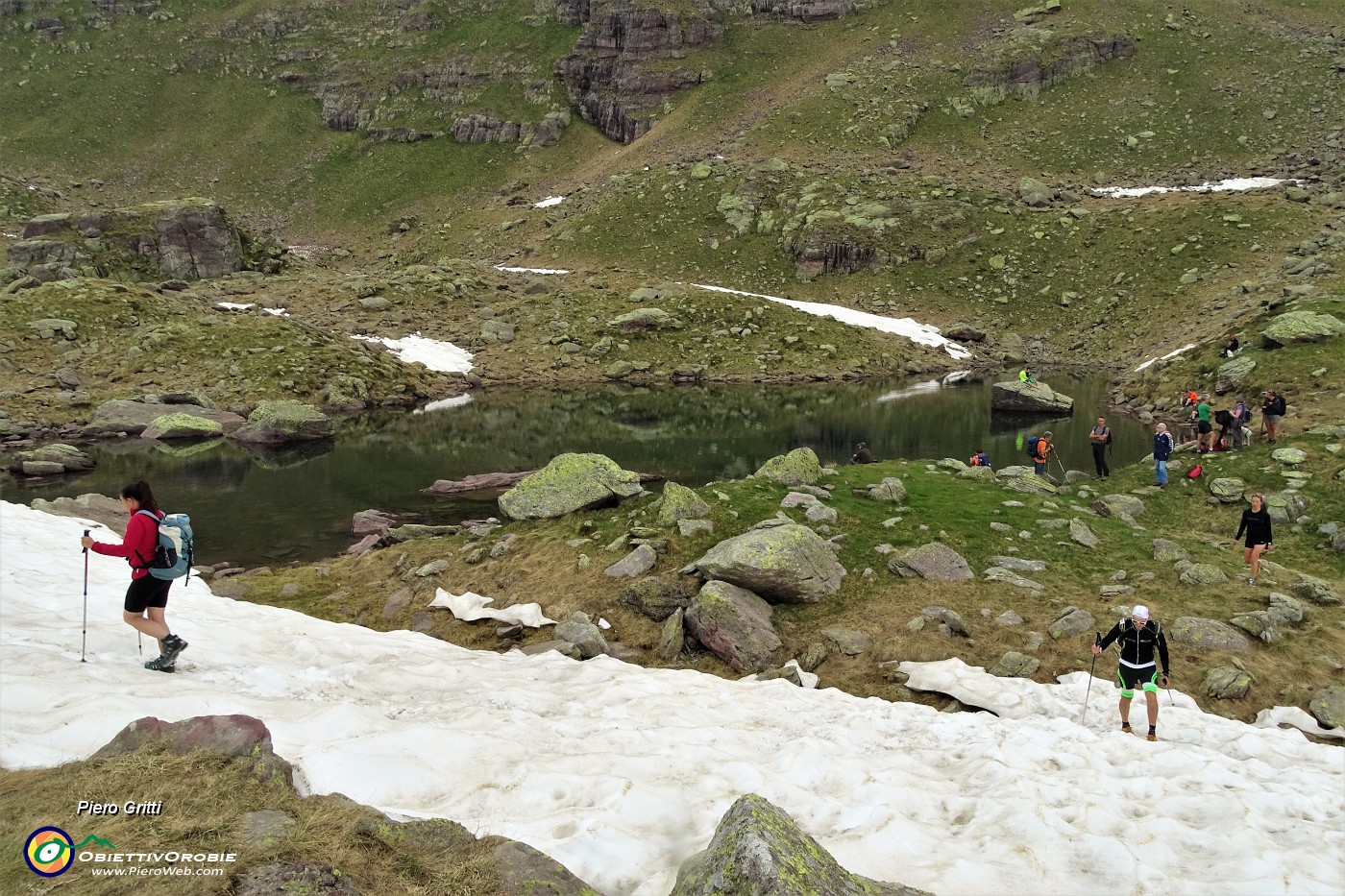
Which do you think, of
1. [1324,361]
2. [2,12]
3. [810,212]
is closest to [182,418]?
[1324,361]

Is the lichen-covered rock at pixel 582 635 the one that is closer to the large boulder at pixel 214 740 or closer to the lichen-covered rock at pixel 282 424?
the large boulder at pixel 214 740

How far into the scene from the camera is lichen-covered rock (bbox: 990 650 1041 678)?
531 inches

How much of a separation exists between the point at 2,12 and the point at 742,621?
648 ft

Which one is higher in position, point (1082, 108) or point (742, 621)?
point (1082, 108)

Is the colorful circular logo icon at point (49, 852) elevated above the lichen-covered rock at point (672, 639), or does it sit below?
above

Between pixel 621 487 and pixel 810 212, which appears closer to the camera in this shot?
pixel 621 487

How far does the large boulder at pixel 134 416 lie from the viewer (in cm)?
4050

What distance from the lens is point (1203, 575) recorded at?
1628 cm

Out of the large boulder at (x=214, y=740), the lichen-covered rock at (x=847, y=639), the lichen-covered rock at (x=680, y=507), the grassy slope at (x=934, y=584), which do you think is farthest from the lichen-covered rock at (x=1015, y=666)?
the large boulder at (x=214, y=740)

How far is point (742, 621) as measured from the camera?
15.1 m

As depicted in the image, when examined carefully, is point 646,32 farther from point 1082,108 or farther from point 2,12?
point 2,12

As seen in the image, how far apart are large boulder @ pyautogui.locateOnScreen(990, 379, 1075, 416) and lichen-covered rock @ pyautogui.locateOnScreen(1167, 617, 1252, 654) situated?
32845 mm

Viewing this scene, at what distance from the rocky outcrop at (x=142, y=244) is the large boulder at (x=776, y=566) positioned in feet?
239

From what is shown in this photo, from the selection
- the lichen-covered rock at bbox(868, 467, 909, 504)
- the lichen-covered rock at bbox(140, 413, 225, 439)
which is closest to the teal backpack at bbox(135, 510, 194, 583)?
the lichen-covered rock at bbox(868, 467, 909, 504)
